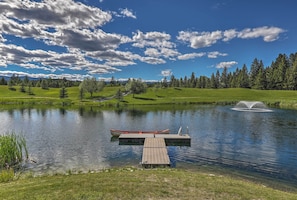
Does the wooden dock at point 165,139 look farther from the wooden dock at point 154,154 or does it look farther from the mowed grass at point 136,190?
the mowed grass at point 136,190

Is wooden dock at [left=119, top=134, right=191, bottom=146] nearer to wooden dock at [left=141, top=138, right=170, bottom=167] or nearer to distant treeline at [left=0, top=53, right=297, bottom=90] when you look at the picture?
wooden dock at [left=141, top=138, right=170, bottom=167]

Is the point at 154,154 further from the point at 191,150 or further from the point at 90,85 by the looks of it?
the point at 90,85

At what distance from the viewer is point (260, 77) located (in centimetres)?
13112

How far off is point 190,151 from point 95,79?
9812 centimetres

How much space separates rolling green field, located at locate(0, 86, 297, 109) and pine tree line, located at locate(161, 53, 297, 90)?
12.4 metres

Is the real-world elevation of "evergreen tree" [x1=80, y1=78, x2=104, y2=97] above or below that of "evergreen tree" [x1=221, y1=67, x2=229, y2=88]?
below

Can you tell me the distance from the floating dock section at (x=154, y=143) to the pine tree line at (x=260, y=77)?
113 metres

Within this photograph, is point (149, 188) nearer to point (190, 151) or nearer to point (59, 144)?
point (190, 151)

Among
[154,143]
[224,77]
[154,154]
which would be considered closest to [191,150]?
[154,143]

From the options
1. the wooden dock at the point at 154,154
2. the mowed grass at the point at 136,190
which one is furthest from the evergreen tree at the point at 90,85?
the mowed grass at the point at 136,190

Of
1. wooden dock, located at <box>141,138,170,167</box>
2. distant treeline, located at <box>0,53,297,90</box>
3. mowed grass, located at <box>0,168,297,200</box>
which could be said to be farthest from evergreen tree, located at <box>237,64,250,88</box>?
mowed grass, located at <box>0,168,297,200</box>

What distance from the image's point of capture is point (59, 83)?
18400 centimetres

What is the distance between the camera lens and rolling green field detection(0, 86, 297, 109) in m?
93.6

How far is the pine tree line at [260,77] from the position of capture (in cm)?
12100
